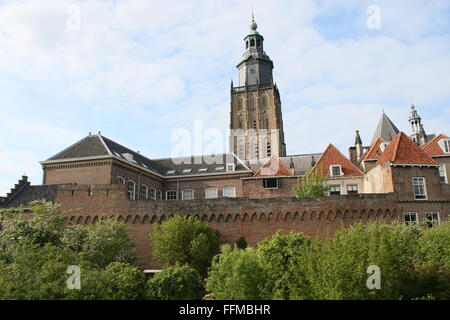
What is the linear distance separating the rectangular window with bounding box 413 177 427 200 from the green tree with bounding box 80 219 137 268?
1987 cm

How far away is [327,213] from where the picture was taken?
28.3m

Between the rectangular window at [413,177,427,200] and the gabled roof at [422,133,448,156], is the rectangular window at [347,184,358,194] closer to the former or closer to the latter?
the rectangular window at [413,177,427,200]

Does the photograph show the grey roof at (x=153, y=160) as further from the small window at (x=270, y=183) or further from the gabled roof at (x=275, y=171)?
the small window at (x=270, y=183)

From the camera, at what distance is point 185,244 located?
84.6ft

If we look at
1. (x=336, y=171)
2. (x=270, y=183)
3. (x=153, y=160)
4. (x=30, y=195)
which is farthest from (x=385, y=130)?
(x=30, y=195)

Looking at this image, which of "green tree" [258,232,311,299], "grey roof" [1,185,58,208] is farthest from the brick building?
"green tree" [258,232,311,299]

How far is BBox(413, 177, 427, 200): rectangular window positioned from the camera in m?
28.7

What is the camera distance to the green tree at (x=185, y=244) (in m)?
25.3

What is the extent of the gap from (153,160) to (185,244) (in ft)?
87.3

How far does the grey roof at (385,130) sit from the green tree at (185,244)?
2413cm

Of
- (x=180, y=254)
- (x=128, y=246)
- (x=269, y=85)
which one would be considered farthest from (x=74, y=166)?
(x=269, y=85)

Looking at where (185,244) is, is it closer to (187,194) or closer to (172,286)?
(172,286)

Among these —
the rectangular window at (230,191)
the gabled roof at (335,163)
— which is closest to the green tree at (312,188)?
the gabled roof at (335,163)
